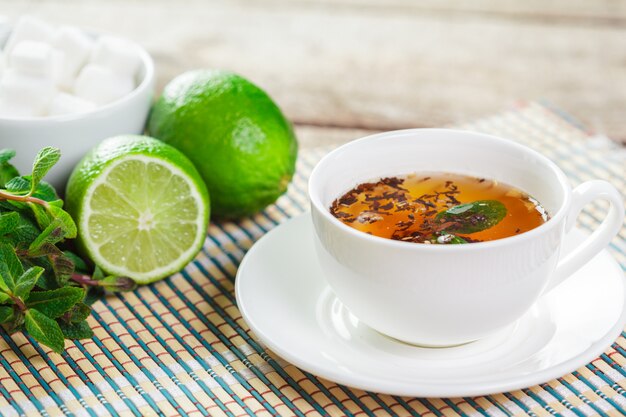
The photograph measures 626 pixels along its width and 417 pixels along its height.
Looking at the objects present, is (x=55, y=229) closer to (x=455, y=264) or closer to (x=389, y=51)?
(x=455, y=264)

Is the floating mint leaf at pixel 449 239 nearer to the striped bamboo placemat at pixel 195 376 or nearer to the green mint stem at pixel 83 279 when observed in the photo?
the striped bamboo placemat at pixel 195 376

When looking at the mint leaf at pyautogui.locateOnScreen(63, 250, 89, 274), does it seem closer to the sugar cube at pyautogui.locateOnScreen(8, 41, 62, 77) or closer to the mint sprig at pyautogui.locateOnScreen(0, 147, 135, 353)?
the mint sprig at pyautogui.locateOnScreen(0, 147, 135, 353)

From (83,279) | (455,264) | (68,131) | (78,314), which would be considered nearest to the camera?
(455,264)

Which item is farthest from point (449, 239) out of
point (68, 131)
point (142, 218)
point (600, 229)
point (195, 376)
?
point (68, 131)

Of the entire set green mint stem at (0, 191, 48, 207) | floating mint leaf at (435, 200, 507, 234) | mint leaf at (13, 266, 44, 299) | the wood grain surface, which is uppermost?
floating mint leaf at (435, 200, 507, 234)

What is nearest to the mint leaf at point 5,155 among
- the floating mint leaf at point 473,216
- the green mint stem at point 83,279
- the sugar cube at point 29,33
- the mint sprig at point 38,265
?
the mint sprig at point 38,265

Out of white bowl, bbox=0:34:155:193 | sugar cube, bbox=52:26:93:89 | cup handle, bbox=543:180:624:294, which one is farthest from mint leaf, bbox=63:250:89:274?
cup handle, bbox=543:180:624:294
